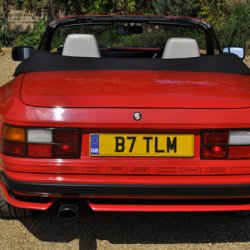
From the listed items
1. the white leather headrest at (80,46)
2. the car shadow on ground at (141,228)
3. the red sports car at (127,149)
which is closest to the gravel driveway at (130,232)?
the car shadow on ground at (141,228)

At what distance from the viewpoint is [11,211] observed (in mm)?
3594

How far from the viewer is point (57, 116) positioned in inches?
113

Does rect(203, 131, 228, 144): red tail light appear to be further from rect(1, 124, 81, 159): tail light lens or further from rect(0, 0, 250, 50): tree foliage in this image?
rect(0, 0, 250, 50): tree foliage

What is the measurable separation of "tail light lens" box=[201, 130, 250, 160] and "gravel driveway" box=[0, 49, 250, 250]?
714 millimetres

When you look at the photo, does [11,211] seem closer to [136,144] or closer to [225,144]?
[136,144]

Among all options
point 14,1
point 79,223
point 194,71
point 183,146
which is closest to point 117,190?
point 183,146

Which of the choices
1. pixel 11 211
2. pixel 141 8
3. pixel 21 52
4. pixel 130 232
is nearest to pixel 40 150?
pixel 11 211

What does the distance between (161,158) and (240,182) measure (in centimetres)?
44

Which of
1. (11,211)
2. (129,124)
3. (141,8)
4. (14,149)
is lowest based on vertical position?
(141,8)

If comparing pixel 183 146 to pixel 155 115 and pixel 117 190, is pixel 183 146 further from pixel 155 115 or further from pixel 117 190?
pixel 117 190

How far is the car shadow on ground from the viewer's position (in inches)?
137

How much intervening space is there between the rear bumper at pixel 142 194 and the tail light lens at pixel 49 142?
0.16 meters

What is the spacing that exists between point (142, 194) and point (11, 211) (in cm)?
110

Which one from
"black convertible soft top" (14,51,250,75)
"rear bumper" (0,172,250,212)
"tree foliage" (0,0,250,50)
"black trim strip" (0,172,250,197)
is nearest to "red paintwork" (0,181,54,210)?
"rear bumper" (0,172,250,212)
